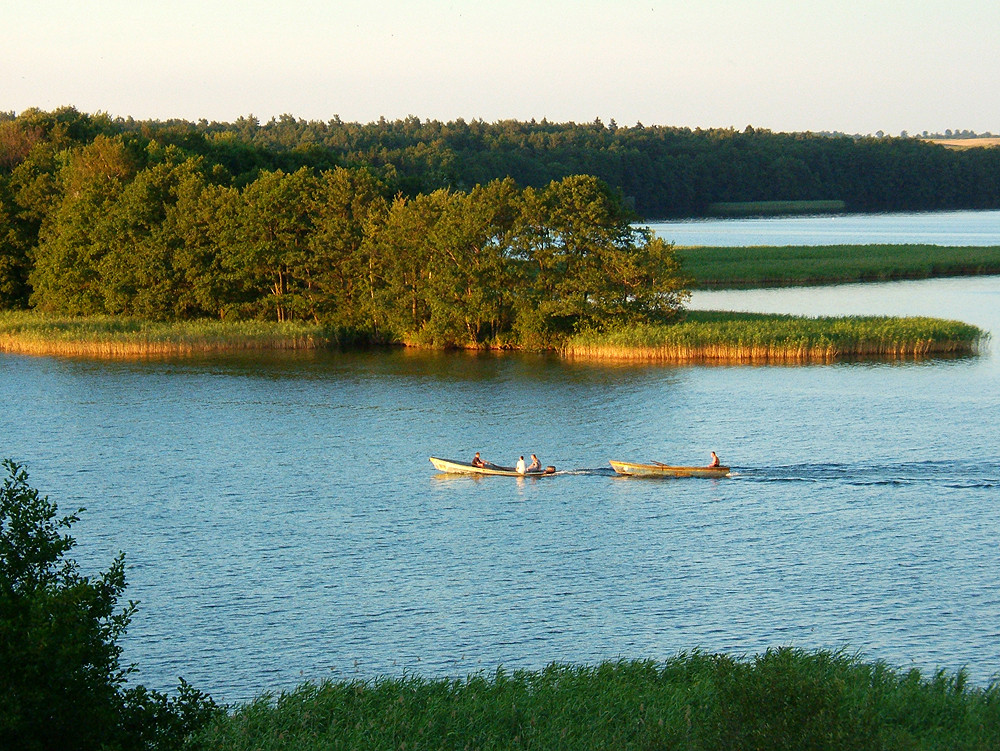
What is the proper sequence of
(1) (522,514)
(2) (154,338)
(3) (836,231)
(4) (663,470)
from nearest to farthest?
(1) (522,514), (4) (663,470), (2) (154,338), (3) (836,231)

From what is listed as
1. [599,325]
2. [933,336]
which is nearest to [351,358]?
[599,325]

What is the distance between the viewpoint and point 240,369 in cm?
6381

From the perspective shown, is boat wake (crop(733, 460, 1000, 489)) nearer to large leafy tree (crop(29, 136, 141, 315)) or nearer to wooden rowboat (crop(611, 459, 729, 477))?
wooden rowboat (crop(611, 459, 729, 477))

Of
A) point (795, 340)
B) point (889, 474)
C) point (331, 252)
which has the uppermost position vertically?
point (331, 252)

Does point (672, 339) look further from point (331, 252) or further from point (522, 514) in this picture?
point (522, 514)

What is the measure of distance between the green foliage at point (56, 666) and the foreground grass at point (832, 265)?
81.7 m

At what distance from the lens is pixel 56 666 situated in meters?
11.5

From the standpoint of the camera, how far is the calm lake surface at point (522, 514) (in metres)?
24.2

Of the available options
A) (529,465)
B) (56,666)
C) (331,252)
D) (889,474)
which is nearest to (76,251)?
(331,252)

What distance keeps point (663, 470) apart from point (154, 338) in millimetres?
41474

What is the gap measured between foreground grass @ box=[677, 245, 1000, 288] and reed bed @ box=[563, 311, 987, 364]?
2962 centimetres

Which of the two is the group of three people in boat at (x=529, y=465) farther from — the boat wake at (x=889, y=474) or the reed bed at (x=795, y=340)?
the reed bed at (x=795, y=340)

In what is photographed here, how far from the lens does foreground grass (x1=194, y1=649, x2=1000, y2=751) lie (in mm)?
13430

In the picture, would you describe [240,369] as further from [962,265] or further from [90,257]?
[962,265]
